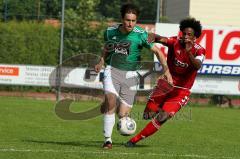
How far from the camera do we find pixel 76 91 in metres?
29.4

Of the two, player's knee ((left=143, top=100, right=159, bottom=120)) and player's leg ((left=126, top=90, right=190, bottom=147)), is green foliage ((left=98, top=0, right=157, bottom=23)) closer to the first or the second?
player's knee ((left=143, top=100, right=159, bottom=120))

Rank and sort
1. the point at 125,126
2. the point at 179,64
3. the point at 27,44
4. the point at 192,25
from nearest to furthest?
the point at 125,126 → the point at 192,25 → the point at 179,64 → the point at 27,44

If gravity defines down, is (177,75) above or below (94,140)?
above

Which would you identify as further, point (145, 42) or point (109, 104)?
point (145, 42)

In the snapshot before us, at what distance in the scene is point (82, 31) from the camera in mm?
35781

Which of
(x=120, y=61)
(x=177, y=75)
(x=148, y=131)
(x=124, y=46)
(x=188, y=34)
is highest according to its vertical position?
(x=188, y=34)

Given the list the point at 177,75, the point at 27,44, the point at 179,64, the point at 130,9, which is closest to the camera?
the point at 130,9

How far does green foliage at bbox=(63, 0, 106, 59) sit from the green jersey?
20.8m

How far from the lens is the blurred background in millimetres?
29859

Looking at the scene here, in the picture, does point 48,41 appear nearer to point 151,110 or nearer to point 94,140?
point 94,140

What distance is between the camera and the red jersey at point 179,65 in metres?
10.9

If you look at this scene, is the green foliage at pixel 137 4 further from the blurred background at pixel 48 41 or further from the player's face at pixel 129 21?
the player's face at pixel 129 21

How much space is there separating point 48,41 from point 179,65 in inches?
866

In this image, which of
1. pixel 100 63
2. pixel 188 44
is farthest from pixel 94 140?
pixel 188 44
